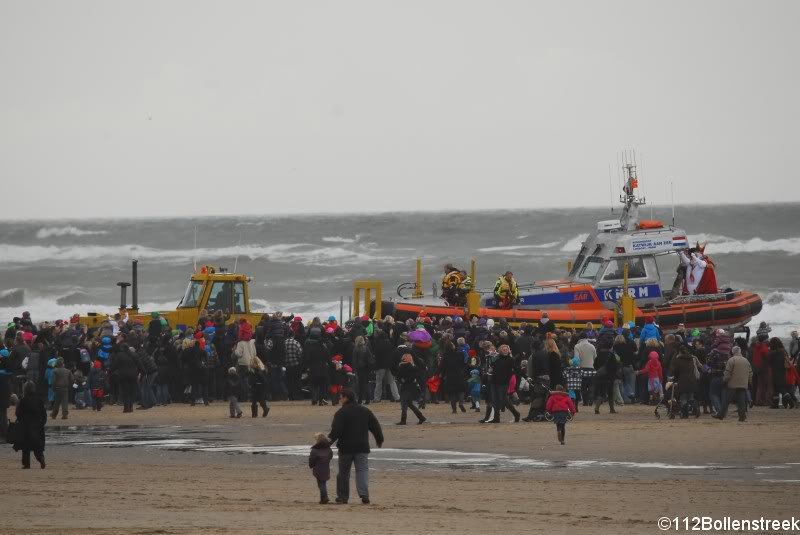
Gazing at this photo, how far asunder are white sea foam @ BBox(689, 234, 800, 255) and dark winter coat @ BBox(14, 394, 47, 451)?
62.8m

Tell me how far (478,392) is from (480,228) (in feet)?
242

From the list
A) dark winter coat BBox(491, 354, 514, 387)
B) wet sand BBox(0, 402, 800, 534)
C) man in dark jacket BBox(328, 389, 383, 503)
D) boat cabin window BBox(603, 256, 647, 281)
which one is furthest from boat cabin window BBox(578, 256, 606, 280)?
man in dark jacket BBox(328, 389, 383, 503)

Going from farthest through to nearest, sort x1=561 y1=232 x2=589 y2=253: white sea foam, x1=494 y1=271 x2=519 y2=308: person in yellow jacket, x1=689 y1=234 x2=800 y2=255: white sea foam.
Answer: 1. x1=561 y1=232 x2=589 y2=253: white sea foam
2. x1=689 y1=234 x2=800 y2=255: white sea foam
3. x1=494 y1=271 x2=519 y2=308: person in yellow jacket

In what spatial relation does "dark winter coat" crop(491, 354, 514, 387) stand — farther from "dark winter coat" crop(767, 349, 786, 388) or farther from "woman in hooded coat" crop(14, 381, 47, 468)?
"woman in hooded coat" crop(14, 381, 47, 468)

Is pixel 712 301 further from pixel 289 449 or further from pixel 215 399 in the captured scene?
pixel 289 449

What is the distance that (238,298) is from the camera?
31.3m

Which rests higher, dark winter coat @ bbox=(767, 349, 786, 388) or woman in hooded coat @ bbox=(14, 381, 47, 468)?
dark winter coat @ bbox=(767, 349, 786, 388)

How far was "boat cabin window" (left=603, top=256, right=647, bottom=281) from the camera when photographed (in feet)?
106

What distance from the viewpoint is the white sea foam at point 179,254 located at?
83.9m

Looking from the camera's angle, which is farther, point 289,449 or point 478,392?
point 478,392

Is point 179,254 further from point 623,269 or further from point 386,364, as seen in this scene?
point 386,364

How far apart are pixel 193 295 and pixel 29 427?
13.1 metres

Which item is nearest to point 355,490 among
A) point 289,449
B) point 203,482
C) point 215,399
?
point 203,482

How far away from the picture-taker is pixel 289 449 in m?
20.8
